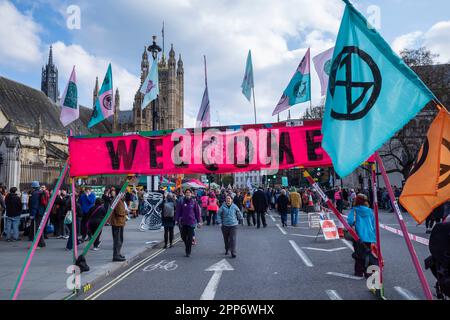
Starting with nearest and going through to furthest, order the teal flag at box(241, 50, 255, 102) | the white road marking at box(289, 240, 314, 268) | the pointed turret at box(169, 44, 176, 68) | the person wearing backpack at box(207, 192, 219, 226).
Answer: the white road marking at box(289, 240, 314, 268)
the teal flag at box(241, 50, 255, 102)
the person wearing backpack at box(207, 192, 219, 226)
the pointed turret at box(169, 44, 176, 68)

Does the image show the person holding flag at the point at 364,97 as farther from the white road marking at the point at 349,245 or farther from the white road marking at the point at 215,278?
the white road marking at the point at 349,245

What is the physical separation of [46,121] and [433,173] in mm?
58227

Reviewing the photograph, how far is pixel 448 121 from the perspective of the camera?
3.77m

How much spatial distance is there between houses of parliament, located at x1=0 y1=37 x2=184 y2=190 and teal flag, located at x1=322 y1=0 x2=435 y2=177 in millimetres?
5929

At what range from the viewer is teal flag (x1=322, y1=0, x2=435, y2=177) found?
377 centimetres

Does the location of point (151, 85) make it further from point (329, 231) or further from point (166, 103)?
point (166, 103)

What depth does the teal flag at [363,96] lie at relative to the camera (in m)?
3.77

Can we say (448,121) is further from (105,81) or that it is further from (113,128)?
(113,128)

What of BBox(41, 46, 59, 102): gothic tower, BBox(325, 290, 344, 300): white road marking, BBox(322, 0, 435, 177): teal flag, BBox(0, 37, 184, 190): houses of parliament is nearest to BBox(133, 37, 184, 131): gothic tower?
BBox(0, 37, 184, 190): houses of parliament

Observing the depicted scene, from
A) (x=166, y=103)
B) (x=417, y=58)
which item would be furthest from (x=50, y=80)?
(x=417, y=58)

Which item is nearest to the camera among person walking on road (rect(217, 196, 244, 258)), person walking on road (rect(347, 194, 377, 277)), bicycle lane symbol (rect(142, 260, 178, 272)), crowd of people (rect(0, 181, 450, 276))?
person walking on road (rect(347, 194, 377, 277))

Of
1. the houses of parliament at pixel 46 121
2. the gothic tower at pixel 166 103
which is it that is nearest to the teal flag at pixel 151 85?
the houses of parliament at pixel 46 121

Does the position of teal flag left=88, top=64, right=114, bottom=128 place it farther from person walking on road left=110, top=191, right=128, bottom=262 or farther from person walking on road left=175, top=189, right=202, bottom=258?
person walking on road left=175, top=189, right=202, bottom=258

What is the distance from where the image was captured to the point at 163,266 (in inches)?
350
